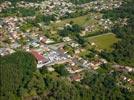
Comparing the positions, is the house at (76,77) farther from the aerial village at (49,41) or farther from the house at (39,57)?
the house at (39,57)

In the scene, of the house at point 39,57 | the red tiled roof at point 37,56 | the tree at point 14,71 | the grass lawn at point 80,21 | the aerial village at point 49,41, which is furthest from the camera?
the grass lawn at point 80,21

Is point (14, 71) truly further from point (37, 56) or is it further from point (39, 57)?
point (37, 56)

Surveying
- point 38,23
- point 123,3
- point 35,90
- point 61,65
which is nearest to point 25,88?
point 35,90

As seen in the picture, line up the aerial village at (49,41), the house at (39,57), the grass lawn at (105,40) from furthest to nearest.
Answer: the grass lawn at (105,40) → the house at (39,57) → the aerial village at (49,41)

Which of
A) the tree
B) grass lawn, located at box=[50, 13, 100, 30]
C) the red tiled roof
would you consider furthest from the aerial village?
the tree

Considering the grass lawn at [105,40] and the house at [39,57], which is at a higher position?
the house at [39,57]

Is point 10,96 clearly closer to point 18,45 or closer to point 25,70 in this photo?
point 25,70

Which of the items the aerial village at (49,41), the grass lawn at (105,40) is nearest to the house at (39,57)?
the aerial village at (49,41)
